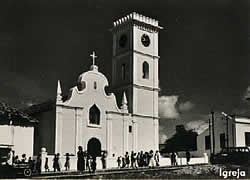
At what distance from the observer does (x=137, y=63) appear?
33938 mm

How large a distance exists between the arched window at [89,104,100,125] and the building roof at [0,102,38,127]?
25.1 feet

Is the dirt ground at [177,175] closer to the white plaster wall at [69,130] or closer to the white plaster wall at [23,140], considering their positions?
the white plaster wall at [23,140]

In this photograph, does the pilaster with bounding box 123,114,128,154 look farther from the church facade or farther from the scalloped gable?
the scalloped gable

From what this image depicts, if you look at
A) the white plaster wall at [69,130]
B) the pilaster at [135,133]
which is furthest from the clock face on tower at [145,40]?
the white plaster wall at [69,130]

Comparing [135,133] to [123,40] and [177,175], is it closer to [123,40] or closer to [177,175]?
[123,40]

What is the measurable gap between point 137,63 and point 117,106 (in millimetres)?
3705

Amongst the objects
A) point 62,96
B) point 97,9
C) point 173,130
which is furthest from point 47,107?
point 97,9

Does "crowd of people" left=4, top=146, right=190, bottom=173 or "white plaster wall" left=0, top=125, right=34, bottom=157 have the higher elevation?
"white plaster wall" left=0, top=125, right=34, bottom=157

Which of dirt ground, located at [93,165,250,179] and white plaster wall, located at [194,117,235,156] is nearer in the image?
dirt ground, located at [93,165,250,179]

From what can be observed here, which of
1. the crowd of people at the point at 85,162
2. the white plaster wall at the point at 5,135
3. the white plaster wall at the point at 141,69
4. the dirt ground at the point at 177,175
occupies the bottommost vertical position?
the dirt ground at the point at 177,175

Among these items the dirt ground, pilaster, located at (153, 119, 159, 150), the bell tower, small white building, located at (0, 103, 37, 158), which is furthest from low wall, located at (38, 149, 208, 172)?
the bell tower

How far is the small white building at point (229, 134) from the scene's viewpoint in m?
32.8

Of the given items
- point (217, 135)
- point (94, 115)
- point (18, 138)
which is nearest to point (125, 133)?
point (94, 115)

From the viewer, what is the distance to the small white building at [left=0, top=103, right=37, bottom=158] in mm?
20828
